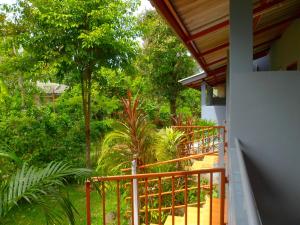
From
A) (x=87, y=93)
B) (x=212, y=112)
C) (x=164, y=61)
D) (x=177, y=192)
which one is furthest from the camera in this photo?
(x=164, y=61)

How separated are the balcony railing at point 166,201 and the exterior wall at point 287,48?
242 centimetres

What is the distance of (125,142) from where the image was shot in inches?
219

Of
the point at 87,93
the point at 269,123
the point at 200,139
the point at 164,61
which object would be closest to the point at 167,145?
the point at 200,139

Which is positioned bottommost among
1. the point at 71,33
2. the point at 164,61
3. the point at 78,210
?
the point at 78,210

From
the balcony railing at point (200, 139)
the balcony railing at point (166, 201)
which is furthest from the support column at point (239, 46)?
the balcony railing at point (200, 139)

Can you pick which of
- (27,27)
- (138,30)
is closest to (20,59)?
(27,27)

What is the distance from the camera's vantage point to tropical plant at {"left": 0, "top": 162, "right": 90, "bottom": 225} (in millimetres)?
2043

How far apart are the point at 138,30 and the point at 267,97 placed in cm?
645

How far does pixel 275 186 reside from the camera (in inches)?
105

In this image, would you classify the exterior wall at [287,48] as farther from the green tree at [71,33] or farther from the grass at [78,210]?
the grass at [78,210]

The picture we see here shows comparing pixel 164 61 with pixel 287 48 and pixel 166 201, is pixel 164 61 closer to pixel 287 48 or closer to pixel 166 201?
pixel 287 48

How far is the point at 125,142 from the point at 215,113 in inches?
270

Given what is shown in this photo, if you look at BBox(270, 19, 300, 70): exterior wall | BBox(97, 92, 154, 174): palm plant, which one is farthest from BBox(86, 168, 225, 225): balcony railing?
BBox(270, 19, 300, 70): exterior wall

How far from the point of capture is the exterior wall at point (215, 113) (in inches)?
444
